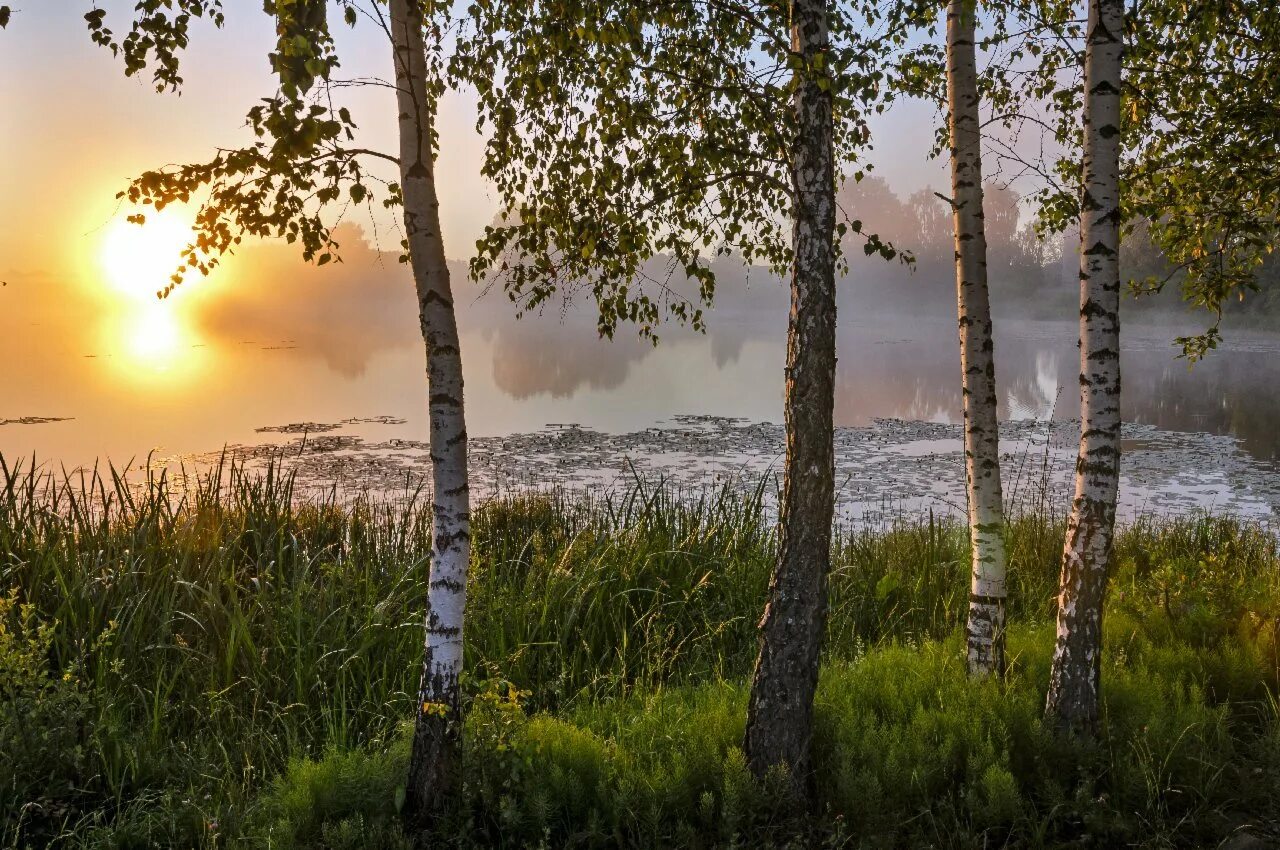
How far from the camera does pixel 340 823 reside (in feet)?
12.1

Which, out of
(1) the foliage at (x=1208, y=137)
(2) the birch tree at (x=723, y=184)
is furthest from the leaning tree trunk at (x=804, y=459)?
(1) the foliage at (x=1208, y=137)

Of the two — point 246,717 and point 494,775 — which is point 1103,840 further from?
point 246,717

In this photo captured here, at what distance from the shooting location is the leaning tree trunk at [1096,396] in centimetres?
423

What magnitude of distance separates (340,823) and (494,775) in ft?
2.29

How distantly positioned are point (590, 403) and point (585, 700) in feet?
71.4

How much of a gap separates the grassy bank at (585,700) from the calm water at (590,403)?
2.40 metres

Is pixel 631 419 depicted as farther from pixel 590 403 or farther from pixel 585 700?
pixel 585 700

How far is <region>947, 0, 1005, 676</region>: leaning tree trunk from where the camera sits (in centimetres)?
523

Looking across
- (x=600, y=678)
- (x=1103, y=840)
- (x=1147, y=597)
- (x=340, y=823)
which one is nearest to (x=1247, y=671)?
(x=1147, y=597)

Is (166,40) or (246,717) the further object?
(246,717)

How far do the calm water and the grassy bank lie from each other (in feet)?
7.88

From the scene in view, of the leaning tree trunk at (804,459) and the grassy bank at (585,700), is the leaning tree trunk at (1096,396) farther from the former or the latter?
the leaning tree trunk at (804,459)

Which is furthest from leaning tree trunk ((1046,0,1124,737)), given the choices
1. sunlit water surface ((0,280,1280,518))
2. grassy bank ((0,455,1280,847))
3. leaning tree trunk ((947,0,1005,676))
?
sunlit water surface ((0,280,1280,518))

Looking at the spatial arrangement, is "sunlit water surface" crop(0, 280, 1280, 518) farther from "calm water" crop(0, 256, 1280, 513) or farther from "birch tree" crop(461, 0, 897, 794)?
"birch tree" crop(461, 0, 897, 794)
